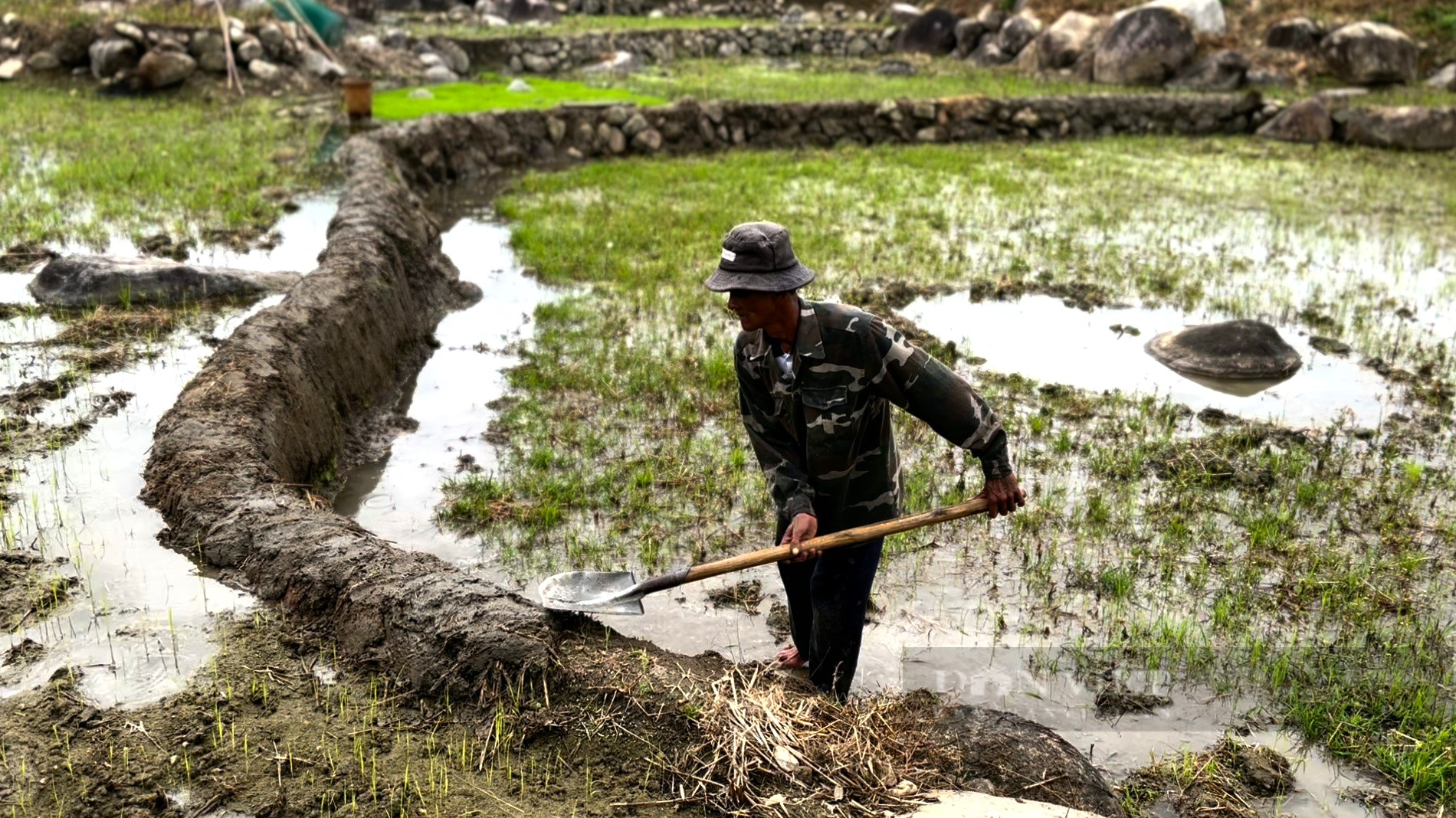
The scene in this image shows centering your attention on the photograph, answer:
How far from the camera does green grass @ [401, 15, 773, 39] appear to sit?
75.6 feet

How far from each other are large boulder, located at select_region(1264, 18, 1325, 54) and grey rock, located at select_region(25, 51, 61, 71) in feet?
63.5

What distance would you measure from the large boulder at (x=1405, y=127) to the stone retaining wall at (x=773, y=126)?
1.71 meters

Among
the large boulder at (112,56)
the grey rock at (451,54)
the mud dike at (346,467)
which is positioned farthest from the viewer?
the grey rock at (451,54)

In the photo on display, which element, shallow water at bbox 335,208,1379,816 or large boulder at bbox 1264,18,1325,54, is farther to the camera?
large boulder at bbox 1264,18,1325,54

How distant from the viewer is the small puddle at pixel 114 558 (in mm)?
3580

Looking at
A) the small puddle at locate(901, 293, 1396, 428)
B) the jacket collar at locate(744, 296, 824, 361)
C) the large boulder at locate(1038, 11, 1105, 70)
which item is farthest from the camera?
the large boulder at locate(1038, 11, 1105, 70)

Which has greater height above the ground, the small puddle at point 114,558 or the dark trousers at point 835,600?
the dark trousers at point 835,600

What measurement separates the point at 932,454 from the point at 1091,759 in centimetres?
239

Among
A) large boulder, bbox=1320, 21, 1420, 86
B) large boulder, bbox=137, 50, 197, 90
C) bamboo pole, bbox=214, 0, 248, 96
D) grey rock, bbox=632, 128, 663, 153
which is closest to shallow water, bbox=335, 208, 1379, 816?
grey rock, bbox=632, 128, 663, 153

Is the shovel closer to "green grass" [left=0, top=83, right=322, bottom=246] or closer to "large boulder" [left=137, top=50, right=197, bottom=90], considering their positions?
"green grass" [left=0, top=83, right=322, bottom=246]

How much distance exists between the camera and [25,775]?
3.03 metres

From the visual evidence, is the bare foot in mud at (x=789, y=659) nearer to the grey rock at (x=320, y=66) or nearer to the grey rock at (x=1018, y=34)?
the grey rock at (x=320, y=66)

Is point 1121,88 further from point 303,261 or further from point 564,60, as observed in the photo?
point 303,261

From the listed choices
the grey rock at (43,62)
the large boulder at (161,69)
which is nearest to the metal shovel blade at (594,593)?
the large boulder at (161,69)
